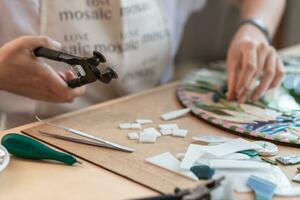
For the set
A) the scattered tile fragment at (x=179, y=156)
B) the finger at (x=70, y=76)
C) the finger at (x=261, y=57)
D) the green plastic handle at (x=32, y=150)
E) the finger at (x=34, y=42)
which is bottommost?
the scattered tile fragment at (x=179, y=156)

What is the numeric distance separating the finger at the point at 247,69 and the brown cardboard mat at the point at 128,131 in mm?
108

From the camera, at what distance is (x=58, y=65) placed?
0.88m

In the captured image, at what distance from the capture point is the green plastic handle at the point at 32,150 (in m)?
0.60

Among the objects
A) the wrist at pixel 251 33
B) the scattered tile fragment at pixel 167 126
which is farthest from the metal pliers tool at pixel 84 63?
the wrist at pixel 251 33

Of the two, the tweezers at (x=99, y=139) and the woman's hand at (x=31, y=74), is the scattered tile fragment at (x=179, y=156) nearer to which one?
the tweezers at (x=99, y=139)

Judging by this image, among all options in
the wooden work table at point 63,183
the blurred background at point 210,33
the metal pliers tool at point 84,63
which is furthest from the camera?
the blurred background at point 210,33

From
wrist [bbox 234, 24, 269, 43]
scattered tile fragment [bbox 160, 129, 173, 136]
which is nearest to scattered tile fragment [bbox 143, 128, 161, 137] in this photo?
scattered tile fragment [bbox 160, 129, 173, 136]

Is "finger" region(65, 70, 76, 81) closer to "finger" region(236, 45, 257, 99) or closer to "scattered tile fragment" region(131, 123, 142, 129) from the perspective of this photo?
"scattered tile fragment" region(131, 123, 142, 129)

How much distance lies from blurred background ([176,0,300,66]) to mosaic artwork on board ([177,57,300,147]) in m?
1.23

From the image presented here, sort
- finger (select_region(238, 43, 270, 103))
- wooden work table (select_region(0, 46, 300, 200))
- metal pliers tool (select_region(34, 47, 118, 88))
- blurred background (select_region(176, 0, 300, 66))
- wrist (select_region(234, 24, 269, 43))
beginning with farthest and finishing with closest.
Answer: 1. blurred background (select_region(176, 0, 300, 66))
2. wrist (select_region(234, 24, 269, 43))
3. finger (select_region(238, 43, 270, 103))
4. metal pliers tool (select_region(34, 47, 118, 88))
5. wooden work table (select_region(0, 46, 300, 200))

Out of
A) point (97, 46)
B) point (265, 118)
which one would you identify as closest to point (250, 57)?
point (265, 118)

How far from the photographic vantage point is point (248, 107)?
0.79 metres

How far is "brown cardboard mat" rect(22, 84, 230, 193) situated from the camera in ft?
1.87

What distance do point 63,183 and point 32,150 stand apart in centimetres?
7
